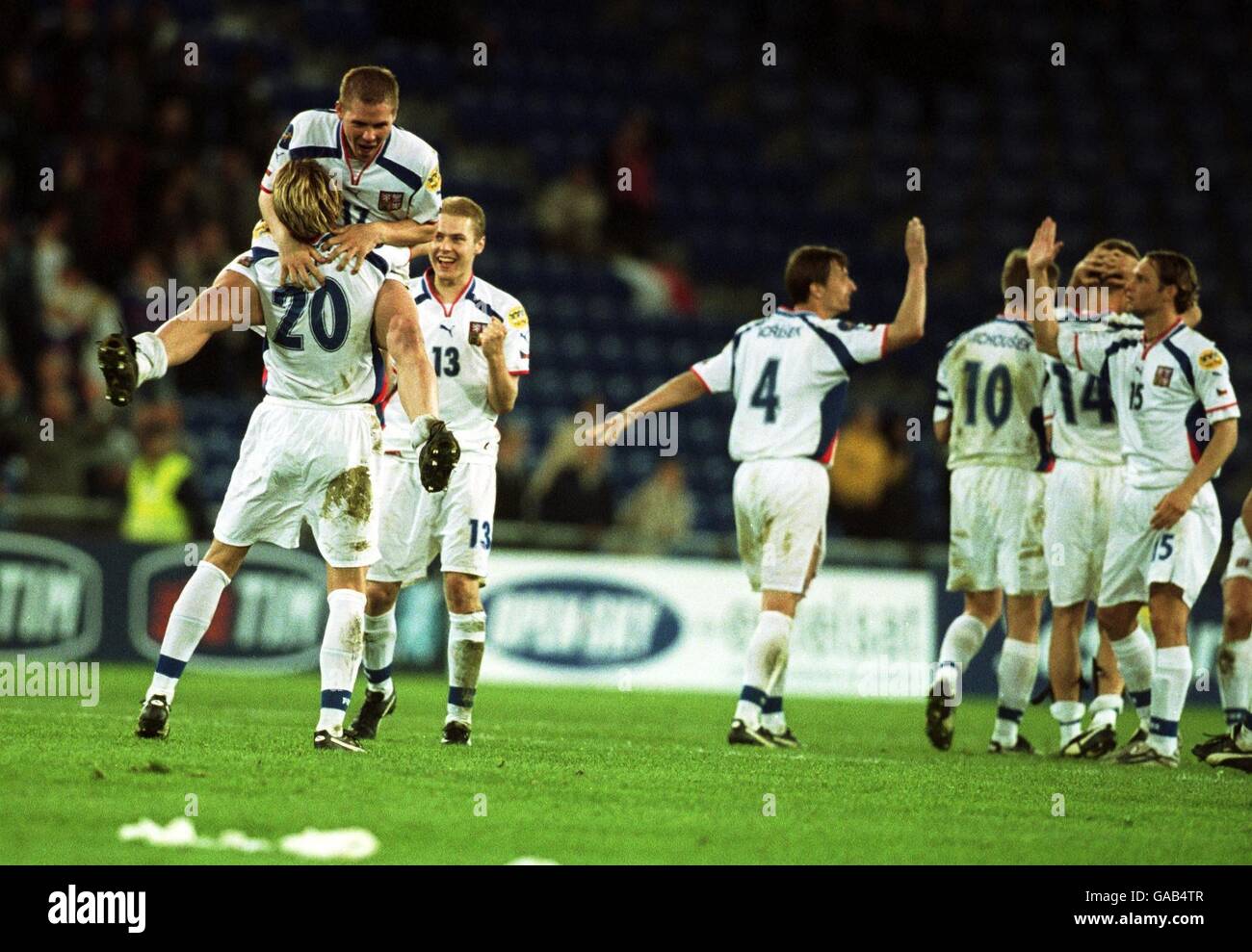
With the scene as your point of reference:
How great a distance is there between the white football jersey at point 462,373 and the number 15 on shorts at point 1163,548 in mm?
3455

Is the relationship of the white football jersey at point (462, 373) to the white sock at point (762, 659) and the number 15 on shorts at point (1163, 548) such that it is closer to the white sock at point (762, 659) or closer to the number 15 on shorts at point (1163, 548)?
the white sock at point (762, 659)

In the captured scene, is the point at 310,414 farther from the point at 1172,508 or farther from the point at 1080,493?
the point at 1080,493

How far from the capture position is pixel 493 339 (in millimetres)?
8891

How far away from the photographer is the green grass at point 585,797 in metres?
6.04

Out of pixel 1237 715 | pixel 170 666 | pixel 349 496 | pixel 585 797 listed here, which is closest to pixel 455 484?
pixel 349 496

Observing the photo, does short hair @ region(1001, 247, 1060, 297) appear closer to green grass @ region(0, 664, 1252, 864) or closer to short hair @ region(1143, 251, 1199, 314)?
short hair @ region(1143, 251, 1199, 314)

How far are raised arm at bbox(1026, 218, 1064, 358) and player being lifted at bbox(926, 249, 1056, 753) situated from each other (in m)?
0.32

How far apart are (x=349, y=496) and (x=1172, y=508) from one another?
171 inches

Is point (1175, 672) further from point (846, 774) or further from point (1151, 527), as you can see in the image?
point (846, 774)

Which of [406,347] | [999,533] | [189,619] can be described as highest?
[406,347]

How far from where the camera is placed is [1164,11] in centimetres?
2652

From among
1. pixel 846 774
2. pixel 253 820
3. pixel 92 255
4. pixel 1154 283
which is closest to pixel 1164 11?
pixel 92 255
